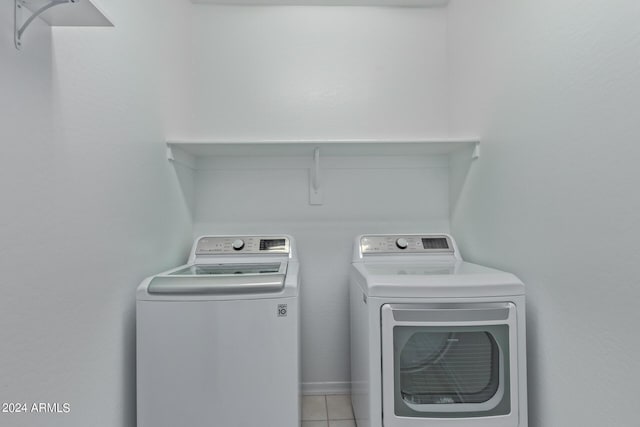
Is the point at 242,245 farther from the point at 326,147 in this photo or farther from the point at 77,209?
the point at 77,209

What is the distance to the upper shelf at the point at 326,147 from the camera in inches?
69.8

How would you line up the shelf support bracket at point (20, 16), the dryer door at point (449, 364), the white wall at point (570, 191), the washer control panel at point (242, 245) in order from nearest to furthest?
the shelf support bracket at point (20, 16) → the white wall at point (570, 191) → the dryer door at point (449, 364) → the washer control panel at point (242, 245)

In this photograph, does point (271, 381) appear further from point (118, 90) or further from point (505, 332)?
point (118, 90)

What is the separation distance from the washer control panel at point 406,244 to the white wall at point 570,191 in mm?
357

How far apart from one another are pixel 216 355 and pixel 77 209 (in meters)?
0.71

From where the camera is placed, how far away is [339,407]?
1.93m

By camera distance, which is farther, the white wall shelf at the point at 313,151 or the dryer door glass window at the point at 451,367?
the white wall shelf at the point at 313,151

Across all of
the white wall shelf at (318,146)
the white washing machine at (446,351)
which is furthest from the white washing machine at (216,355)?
the white wall shelf at (318,146)

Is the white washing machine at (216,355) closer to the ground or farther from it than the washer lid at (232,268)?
closer to the ground

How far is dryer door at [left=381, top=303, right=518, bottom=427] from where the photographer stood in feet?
4.06

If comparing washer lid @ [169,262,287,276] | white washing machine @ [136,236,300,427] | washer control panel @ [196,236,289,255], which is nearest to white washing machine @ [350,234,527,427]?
white washing machine @ [136,236,300,427]

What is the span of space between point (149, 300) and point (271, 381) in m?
0.58

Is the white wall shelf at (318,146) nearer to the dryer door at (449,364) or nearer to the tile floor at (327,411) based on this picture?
the dryer door at (449,364)

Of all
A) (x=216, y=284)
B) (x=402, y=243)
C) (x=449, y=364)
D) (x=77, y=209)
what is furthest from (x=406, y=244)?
(x=77, y=209)
